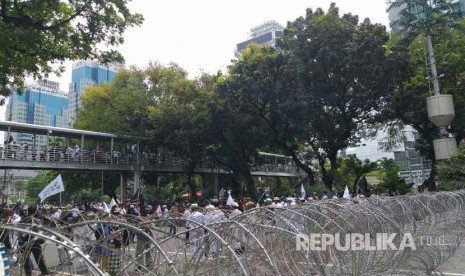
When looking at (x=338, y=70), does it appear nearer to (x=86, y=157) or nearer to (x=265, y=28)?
(x=86, y=157)

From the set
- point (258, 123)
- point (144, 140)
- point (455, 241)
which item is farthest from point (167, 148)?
point (455, 241)

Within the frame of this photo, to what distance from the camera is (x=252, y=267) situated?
15.9 feet

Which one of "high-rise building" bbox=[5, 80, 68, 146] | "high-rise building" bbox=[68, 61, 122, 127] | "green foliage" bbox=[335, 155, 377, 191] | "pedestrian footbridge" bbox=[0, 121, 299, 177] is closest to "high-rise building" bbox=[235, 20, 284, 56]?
"high-rise building" bbox=[68, 61, 122, 127]

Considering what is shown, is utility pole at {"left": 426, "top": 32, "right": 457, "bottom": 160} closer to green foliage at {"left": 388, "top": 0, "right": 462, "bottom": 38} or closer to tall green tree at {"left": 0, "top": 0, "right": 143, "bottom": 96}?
green foliage at {"left": 388, "top": 0, "right": 462, "bottom": 38}

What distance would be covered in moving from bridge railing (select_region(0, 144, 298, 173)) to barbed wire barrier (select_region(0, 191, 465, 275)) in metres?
21.2

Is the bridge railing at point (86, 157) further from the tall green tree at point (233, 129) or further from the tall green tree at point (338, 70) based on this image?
the tall green tree at point (338, 70)

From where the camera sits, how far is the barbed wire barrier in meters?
4.49

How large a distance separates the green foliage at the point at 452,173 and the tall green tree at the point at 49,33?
13783mm

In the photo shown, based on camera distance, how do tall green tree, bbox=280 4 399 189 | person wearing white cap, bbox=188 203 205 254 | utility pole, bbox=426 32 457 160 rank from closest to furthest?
person wearing white cap, bbox=188 203 205 254 < utility pole, bbox=426 32 457 160 < tall green tree, bbox=280 4 399 189

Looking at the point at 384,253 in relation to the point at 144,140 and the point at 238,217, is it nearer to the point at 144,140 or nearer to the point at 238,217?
the point at 238,217

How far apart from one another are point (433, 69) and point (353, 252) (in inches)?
746

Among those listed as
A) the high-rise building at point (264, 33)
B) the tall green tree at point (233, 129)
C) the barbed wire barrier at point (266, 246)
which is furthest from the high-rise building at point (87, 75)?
the barbed wire barrier at point (266, 246)

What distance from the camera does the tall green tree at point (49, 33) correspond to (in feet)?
33.7

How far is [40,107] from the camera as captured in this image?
5600 cm
